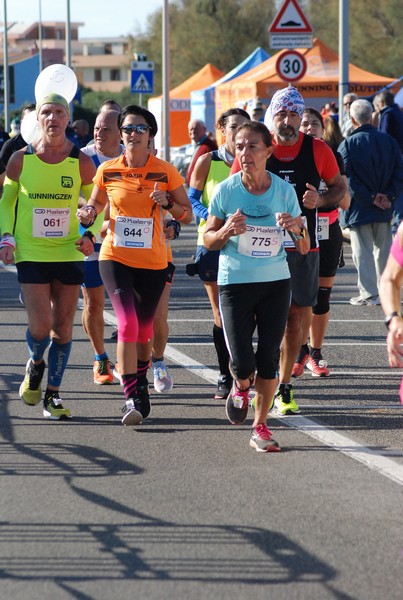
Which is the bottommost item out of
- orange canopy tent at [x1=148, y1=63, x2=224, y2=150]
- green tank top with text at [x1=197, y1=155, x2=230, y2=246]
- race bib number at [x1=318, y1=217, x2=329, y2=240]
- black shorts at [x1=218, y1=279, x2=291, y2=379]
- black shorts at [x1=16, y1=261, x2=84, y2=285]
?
black shorts at [x1=218, y1=279, x2=291, y2=379]

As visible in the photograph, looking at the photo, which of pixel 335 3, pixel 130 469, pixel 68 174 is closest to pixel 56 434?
pixel 130 469

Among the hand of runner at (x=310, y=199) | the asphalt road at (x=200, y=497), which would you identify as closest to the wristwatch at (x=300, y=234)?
the hand of runner at (x=310, y=199)

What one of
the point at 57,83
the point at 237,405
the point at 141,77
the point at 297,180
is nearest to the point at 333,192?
the point at 297,180

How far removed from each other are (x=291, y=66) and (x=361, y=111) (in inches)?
282

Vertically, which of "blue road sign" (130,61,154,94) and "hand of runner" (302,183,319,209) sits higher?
"blue road sign" (130,61,154,94)

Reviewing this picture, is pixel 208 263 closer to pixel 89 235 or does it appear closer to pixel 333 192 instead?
pixel 333 192

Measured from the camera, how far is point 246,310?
7.37 m

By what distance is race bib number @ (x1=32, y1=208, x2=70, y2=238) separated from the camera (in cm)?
811

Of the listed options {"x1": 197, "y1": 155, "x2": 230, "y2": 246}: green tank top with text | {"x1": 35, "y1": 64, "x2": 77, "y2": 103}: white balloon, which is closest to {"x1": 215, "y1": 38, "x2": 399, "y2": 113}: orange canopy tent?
{"x1": 35, "y1": 64, "x2": 77, "y2": 103}: white balloon

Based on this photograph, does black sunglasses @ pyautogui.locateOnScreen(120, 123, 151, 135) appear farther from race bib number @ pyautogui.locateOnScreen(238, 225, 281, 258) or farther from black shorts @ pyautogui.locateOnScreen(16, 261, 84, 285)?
race bib number @ pyautogui.locateOnScreen(238, 225, 281, 258)

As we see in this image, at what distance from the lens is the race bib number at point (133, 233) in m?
8.05

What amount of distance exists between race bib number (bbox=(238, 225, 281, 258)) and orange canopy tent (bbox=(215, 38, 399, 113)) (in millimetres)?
21942

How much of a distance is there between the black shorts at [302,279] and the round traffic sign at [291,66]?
12.6m

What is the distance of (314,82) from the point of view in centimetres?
2998
